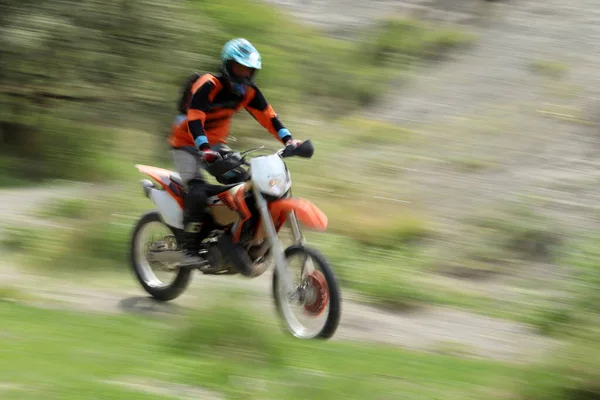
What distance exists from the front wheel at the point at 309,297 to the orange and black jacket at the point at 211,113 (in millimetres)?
1274

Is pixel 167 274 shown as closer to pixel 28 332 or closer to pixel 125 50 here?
pixel 28 332

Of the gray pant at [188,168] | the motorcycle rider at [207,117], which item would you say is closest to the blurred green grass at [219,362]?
the motorcycle rider at [207,117]

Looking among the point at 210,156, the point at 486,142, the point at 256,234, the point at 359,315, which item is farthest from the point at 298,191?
the point at 210,156

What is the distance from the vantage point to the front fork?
759cm

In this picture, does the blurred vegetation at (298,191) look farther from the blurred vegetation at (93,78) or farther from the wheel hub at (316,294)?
the wheel hub at (316,294)

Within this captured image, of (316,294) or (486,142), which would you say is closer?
(316,294)

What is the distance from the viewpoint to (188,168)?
27.6 feet

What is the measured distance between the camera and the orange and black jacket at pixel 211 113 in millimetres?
8031

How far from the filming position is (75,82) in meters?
14.9

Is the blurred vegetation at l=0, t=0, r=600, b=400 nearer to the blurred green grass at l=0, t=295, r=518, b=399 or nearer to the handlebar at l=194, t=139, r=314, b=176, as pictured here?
the blurred green grass at l=0, t=295, r=518, b=399

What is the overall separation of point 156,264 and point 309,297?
2009 millimetres

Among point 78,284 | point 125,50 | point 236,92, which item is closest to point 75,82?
point 125,50

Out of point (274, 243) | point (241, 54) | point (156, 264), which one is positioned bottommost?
point (156, 264)

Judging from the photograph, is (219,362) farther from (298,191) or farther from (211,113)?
(298,191)
